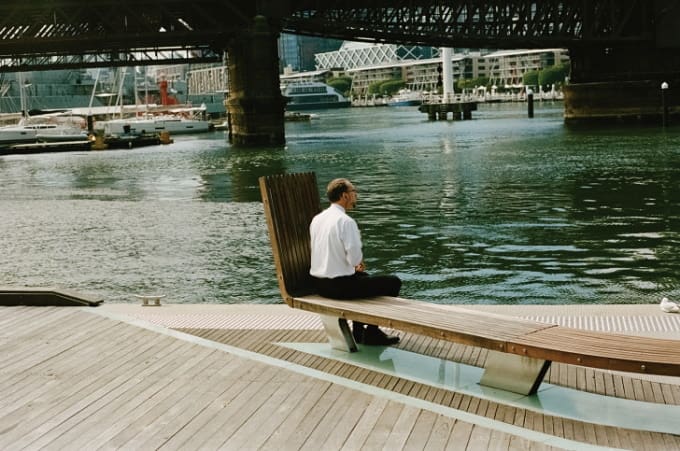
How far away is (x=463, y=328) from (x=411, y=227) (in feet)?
62.9

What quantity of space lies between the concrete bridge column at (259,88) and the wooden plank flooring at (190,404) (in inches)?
2623

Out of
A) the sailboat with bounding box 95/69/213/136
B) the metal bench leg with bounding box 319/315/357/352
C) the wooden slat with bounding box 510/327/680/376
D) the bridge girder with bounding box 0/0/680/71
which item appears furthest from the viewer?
the sailboat with bounding box 95/69/213/136

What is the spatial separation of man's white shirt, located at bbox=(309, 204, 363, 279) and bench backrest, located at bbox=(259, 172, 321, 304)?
305mm

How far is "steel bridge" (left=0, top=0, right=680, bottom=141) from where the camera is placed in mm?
76125

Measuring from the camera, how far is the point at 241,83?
78.2 m

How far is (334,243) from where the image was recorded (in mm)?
9305

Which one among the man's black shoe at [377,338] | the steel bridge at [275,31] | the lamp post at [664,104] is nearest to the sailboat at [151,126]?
the steel bridge at [275,31]

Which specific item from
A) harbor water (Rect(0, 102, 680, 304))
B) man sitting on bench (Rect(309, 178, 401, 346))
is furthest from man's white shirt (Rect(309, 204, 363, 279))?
harbor water (Rect(0, 102, 680, 304))

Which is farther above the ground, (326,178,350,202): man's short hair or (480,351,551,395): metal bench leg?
(326,178,350,202): man's short hair

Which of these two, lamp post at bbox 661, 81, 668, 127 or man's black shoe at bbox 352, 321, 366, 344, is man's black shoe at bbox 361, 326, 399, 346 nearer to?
man's black shoe at bbox 352, 321, 366, 344

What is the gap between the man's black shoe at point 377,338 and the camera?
961cm

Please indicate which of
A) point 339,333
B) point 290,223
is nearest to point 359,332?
point 339,333

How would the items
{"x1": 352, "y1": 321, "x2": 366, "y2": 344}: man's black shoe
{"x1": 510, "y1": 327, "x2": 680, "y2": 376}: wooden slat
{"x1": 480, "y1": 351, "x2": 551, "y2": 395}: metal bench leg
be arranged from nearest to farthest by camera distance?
{"x1": 510, "y1": 327, "x2": 680, "y2": 376}: wooden slat < {"x1": 480, "y1": 351, "x2": 551, "y2": 395}: metal bench leg < {"x1": 352, "y1": 321, "x2": 366, "y2": 344}: man's black shoe

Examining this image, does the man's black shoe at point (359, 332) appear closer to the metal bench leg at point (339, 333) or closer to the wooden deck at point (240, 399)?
the metal bench leg at point (339, 333)
